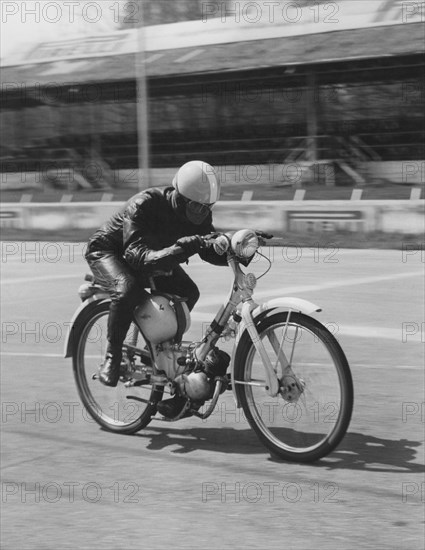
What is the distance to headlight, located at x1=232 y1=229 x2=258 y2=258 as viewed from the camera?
5.96 m

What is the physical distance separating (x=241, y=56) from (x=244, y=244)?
22.7m

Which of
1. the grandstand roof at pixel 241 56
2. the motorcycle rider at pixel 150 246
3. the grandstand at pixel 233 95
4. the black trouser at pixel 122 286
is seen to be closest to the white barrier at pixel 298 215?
the grandstand at pixel 233 95

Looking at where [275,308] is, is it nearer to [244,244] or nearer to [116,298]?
[244,244]

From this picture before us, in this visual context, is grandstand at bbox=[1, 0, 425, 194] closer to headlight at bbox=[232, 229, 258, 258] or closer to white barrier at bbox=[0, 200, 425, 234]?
white barrier at bbox=[0, 200, 425, 234]

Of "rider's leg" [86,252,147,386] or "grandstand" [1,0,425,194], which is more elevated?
"grandstand" [1,0,425,194]

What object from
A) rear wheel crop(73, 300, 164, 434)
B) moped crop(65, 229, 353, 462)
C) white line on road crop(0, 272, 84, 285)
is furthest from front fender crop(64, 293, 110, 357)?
white line on road crop(0, 272, 84, 285)

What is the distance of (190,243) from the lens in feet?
19.6

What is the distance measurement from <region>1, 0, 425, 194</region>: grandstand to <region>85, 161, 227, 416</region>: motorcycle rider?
64.3ft

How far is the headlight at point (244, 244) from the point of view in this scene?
5.96 metres

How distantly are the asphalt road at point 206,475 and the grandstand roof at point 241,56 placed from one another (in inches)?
669

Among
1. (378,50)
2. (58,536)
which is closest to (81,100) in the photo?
(378,50)

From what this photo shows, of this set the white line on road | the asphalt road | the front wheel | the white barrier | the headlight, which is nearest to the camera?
the asphalt road

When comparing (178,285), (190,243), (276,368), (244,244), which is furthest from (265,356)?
(178,285)

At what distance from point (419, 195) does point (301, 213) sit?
2.91m
